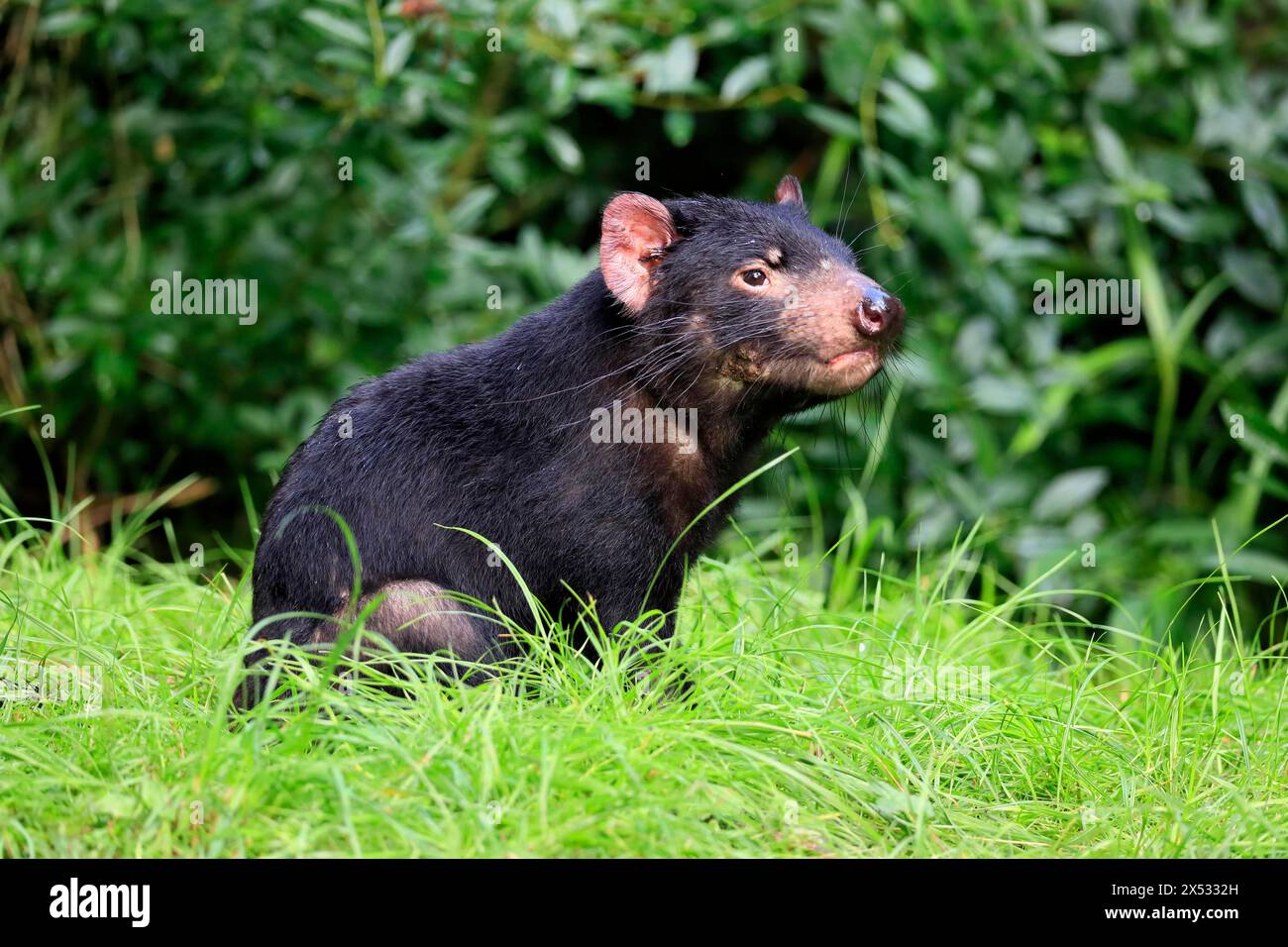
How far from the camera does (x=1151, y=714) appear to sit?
3.87 metres

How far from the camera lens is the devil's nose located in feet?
12.5

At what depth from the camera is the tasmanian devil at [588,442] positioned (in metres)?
3.75

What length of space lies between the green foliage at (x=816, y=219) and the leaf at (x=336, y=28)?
0.20m

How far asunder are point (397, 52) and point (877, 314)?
7.69 feet

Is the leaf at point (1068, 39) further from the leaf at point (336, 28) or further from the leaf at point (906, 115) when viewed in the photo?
the leaf at point (336, 28)

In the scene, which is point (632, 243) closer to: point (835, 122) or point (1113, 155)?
point (835, 122)

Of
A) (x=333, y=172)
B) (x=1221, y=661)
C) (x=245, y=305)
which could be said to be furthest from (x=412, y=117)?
(x=1221, y=661)

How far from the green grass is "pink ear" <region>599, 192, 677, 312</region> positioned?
93 centimetres

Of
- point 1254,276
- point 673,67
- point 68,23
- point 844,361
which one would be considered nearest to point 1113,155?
point 1254,276

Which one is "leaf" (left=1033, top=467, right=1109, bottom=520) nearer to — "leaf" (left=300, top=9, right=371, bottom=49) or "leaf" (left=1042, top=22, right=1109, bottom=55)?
"leaf" (left=1042, top=22, right=1109, bottom=55)

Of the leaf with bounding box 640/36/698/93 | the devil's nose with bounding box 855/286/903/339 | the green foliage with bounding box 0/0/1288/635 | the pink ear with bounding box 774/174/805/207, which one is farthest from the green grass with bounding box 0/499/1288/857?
the leaf with bounding box 640/36/698/93

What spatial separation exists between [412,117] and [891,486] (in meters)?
2.69
